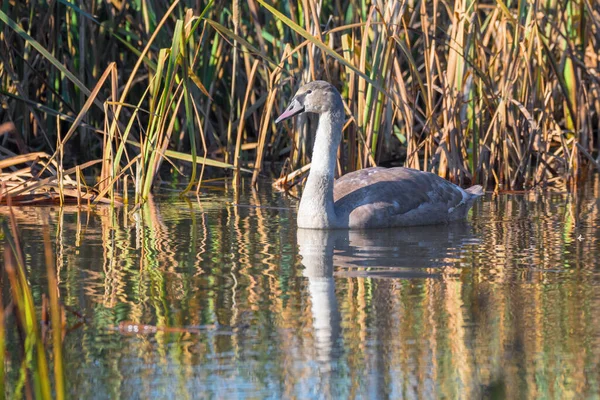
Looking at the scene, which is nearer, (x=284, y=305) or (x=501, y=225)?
(x=284, y=305)

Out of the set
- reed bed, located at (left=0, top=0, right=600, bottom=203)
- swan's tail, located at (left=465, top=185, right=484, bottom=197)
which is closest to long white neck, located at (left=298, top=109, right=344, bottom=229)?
reed bed, located at (left=0, top=0, right=600, bottom=203)

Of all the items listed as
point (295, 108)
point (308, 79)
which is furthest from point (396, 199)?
point (308, 79)

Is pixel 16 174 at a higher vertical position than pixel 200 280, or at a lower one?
higher

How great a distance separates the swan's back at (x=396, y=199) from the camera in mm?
7043

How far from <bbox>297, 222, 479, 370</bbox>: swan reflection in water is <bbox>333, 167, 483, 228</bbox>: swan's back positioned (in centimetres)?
7

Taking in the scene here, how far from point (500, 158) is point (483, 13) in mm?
2361

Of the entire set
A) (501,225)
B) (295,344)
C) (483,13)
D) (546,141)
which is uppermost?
(483,13)

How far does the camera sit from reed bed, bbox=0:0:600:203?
769 cm

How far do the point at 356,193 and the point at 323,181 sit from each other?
0.29 meters

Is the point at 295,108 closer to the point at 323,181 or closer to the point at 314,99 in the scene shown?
the point at 314,99

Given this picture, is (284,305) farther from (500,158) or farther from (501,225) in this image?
(500,158)

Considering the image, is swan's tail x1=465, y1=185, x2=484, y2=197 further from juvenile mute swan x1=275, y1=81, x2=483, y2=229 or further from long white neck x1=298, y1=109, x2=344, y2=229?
long white neck x1=298, y1=109, x2=344, y2=229

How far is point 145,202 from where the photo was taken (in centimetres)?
784

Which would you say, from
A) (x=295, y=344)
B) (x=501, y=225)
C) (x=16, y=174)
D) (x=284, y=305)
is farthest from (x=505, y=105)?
(x=295, y=344)
